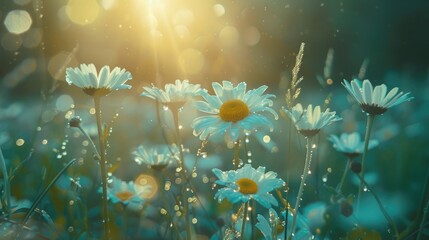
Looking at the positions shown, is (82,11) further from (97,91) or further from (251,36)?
(97,91)

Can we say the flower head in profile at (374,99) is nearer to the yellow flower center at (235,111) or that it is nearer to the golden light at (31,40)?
the yellow flower center at (235,111)

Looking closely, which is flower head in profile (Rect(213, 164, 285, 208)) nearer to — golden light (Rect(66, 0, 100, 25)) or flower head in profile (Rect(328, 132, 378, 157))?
flower head in profile (Rect(328, 132, 378, 157))

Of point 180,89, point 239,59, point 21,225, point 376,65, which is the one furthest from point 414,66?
point 21,225

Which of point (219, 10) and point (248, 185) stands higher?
point (219, 10)

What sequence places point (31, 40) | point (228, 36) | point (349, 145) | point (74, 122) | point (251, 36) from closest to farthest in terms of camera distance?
point (74, 122)
point (349, 145)
point (228, 36)
point (251, 36)
point (31, 40)

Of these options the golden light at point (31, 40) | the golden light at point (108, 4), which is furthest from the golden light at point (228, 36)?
the golden light at point (31, 40)

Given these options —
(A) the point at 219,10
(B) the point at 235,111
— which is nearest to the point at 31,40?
(A) the point at 219,10
